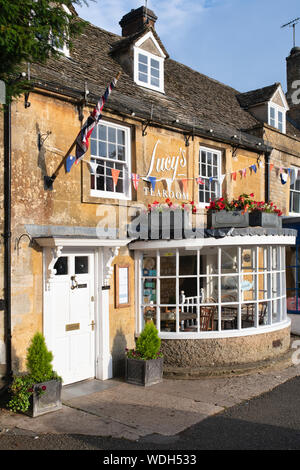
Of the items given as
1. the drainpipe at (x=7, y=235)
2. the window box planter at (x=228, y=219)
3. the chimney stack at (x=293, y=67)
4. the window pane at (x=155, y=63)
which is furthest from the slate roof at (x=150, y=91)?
the chimney stack at (x=293, y=67)

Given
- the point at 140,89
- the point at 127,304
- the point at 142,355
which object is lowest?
the point at 142,355

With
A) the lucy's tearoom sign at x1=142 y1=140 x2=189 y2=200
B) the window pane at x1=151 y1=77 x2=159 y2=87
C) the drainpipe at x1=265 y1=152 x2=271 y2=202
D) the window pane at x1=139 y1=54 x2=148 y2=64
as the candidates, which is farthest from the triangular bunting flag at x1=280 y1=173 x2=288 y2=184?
the window pane at x1=139 y1=54 x2=148 y2=64

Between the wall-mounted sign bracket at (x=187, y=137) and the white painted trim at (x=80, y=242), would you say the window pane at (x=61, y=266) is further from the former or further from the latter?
the wall-mounted sign bracket at (x=187, y=137)

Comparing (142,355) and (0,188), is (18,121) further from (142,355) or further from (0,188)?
(142,355)

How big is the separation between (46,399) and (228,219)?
6172 mm

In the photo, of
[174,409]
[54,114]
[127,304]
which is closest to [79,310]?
[127,304]

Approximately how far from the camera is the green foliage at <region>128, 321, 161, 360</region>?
876cm

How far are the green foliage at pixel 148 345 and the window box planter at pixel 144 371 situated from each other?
12 centimetres

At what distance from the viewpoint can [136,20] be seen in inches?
601

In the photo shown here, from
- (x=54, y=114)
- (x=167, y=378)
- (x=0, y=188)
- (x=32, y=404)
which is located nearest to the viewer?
(x=32, y=404)

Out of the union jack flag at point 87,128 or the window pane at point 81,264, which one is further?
the window pane at point 81,264

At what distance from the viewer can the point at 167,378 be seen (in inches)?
361

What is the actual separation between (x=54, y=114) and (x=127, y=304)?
4358 millimetres

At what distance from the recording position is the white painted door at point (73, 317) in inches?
330
